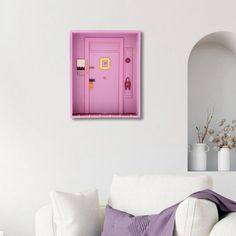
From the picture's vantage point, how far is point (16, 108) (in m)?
4.07

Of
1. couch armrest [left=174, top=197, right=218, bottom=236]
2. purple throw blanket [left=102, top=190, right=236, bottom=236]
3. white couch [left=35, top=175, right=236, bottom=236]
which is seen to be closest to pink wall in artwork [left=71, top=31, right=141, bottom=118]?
white couch [left=35, top=175, right=236, bottom=236]

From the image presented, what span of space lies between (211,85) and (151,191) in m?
1.64

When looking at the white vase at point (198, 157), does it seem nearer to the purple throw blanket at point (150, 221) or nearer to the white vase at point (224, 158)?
the white vase at point (224, 158)

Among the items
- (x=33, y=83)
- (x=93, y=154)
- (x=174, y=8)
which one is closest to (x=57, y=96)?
(x=33, y=83)

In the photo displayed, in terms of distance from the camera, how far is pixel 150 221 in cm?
282

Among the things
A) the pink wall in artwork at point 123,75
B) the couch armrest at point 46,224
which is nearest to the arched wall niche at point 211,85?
the pink wall in artwork at point 123,75

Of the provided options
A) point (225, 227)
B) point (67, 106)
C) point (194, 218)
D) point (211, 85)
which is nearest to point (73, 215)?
point (194, 218)

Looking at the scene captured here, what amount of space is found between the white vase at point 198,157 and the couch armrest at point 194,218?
1646 millimetres

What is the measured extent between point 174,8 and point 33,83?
1.19 meters

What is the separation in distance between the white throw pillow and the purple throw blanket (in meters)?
0.09

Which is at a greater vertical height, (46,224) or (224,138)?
(224,138)

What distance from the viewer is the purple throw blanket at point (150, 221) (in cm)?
265

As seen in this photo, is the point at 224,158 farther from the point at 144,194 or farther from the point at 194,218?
the point at 194,218

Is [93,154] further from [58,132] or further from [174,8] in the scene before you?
[174,8]
